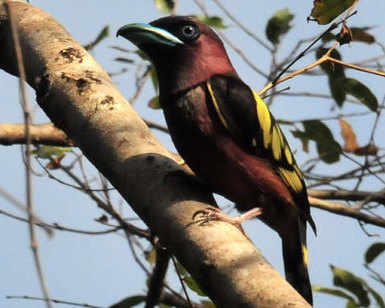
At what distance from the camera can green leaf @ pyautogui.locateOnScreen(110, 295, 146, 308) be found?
15.6 ft

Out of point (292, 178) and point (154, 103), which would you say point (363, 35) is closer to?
point (292, 178)

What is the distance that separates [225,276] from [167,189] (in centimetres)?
59

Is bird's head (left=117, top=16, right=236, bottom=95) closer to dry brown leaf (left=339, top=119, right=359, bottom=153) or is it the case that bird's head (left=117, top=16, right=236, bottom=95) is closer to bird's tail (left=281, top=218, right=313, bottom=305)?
bird's tail (left=281, top=218, right=313, bottom=305)

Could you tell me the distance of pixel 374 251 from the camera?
5238 millimetres

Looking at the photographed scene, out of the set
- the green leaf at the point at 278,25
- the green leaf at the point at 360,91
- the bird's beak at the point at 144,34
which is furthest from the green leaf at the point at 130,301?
the green leaf at the point at 278,25

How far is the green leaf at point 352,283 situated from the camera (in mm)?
4629

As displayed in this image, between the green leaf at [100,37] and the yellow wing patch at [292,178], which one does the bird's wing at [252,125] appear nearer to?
the yellow wing patch at [292,178]

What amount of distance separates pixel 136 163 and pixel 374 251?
2999 mm

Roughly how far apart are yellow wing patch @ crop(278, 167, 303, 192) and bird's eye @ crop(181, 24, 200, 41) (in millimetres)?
921

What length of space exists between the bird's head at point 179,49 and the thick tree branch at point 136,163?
62cm

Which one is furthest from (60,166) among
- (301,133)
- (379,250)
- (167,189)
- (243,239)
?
(243,239)

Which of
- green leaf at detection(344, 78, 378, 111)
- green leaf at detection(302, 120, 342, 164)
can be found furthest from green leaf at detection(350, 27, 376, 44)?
green leaf at detection(302, 120, 342, 164)

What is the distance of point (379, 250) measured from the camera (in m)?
5.24

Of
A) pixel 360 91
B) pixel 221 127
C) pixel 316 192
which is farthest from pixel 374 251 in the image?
pixel 221 127
